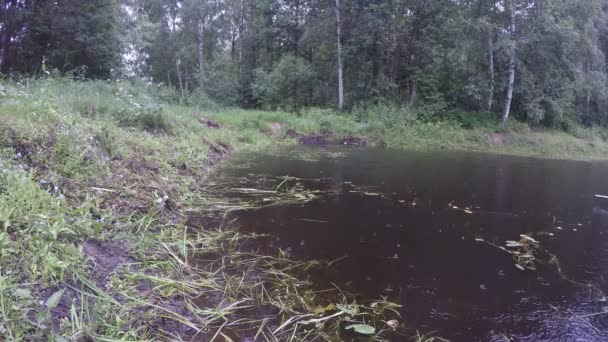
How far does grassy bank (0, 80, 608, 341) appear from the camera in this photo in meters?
2.42

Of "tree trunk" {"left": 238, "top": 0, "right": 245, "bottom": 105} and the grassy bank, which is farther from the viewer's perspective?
"tree trunk" {"left": 238, "top": 0, "right": 245, "bottom": 105}

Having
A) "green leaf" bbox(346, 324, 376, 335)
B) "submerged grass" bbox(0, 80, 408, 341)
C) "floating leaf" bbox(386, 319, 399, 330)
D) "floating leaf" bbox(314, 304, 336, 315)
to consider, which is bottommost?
"floating leaf" bbox(386, 319, 399, 330)

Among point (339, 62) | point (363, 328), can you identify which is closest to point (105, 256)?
point (363, 328)

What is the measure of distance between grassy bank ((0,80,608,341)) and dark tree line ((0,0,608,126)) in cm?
977

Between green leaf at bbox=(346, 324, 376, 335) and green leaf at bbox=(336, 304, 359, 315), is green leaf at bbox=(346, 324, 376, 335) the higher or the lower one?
the lower one

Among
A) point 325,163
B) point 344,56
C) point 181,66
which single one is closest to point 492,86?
point 344,56

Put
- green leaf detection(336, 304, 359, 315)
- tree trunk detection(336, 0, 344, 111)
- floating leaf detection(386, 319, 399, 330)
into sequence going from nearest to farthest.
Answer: floating leaf detection(386, 319, 399, 330)
green leaf detection(336, 304, 359, 315)
tree trunk detection(336, 0, 344, 111)

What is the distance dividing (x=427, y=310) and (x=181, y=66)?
3488 centimetres

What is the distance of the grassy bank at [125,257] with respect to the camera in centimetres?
242

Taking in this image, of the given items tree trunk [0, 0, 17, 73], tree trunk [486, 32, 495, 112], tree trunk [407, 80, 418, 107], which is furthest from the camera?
tree trunk [407, 80, 418, 107]

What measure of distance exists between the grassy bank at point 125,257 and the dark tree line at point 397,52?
977 cm

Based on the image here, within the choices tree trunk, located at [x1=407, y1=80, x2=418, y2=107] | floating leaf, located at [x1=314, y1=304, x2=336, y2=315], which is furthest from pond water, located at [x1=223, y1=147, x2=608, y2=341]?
tree trunk, located at [x1=407, y1=80, x2=418, y2=107]

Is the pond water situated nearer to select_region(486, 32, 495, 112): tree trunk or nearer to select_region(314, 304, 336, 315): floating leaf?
select_region(314, 304, 336, 315): floating leaf

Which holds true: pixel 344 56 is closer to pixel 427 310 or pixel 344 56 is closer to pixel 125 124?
pixel 125 124
